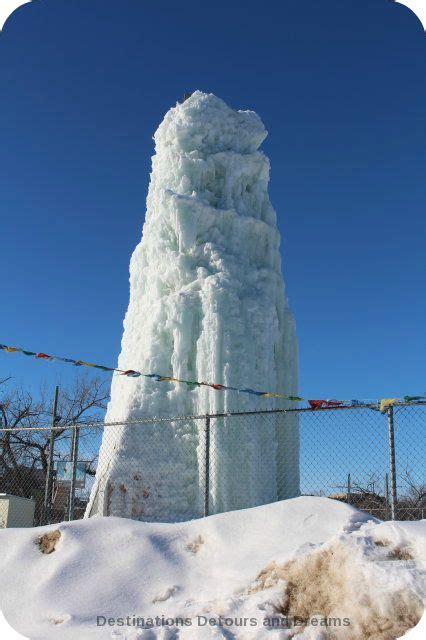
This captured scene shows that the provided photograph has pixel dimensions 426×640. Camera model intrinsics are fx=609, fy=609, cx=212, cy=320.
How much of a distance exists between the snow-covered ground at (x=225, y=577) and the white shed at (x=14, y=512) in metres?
4.31

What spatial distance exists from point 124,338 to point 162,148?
4.71m

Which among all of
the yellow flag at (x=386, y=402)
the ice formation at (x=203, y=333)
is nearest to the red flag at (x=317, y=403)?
the yellow flag at (x=386, y=402)

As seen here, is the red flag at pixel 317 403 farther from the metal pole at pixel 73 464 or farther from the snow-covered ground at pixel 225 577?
the metal pole at pixel 73 464

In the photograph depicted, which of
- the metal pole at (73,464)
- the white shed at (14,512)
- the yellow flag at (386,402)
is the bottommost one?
the white shed at (14,512)

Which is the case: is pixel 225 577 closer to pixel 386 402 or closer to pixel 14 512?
pixel 386 402

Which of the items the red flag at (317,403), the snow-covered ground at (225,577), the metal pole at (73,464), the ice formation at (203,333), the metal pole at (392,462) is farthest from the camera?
the ice formation at (203,333)

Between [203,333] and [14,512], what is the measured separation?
4942 mm

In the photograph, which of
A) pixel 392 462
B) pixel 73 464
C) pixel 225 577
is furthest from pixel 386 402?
pixel 73 464

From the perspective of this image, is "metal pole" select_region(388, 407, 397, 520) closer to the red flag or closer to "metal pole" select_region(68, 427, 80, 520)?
the red flag

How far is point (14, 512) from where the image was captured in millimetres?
9797

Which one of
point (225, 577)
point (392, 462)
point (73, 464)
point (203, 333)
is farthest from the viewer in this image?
point (203, 333)

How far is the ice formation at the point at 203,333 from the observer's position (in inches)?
458

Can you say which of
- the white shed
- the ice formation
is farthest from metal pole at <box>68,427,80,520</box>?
the ice formation

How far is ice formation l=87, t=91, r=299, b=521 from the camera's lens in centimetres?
1163
